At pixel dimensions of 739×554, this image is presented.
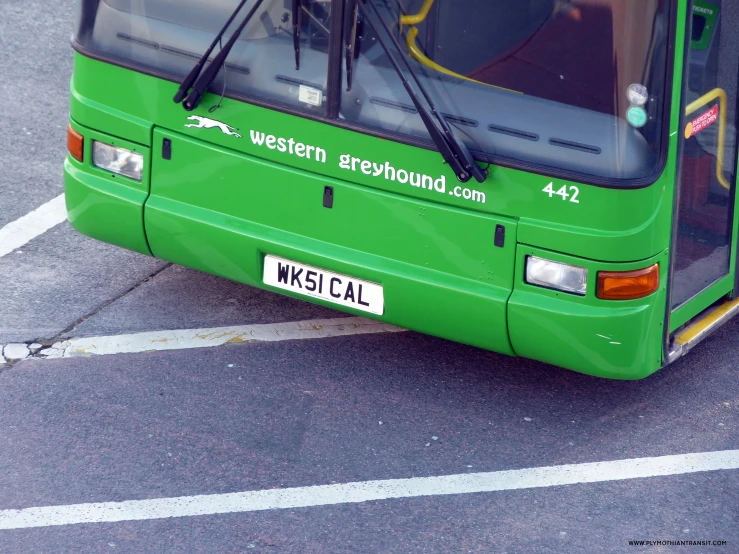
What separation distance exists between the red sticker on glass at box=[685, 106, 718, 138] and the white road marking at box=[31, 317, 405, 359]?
5.95 feet

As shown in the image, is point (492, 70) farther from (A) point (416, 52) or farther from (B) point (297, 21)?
(B) point (297, 21)

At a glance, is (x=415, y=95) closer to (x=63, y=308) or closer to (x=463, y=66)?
(x=463, y=66)

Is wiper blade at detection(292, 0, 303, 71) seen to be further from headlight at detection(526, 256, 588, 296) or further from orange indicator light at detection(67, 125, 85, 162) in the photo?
headlight at detection(526, 256, 588, 296)

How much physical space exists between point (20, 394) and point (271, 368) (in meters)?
1.13

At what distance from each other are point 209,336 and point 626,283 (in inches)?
84.1

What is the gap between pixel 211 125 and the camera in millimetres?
4938

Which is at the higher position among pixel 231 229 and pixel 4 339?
pixel 231 229

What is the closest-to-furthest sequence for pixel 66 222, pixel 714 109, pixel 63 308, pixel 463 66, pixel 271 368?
pixel 463 66
pixel 714 109
pixel 271 368
pixel 63 308
pixel 66 222

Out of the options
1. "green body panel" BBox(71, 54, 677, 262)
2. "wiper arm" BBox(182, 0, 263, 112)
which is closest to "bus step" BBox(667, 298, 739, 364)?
"green body panel" BBox(71, 54, 677, 262)

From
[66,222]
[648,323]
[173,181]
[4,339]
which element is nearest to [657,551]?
[648,323]

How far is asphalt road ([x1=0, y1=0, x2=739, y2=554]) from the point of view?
168 inches

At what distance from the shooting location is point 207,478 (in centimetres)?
454

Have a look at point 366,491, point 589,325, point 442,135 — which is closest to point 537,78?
point 442,135

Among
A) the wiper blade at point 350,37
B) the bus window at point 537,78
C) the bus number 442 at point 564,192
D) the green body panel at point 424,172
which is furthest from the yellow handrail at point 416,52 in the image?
the bus number 442 at point 564,192
